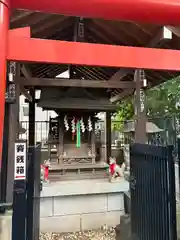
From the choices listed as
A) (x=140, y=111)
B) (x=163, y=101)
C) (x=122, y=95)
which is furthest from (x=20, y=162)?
(x=163, y=101)

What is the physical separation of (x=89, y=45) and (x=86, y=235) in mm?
4301

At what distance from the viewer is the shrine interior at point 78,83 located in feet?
15.5

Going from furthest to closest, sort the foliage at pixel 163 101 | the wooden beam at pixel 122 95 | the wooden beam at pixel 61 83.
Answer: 1. the foliage at pixel 163 101
2. the wooden beam at pixel 122 95
3. the wooden beam at pixel 61 83

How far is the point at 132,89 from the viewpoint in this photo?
5906 millimetres

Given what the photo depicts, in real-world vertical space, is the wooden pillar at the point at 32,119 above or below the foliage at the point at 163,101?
below

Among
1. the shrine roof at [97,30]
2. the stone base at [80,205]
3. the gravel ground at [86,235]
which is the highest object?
the shrine roof at [97,30]

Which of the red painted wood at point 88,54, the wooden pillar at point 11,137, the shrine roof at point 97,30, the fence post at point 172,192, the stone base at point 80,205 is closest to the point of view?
the red painted wood at point 88,54

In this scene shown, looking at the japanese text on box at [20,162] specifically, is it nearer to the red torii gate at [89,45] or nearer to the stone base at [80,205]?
the red torii gate at [89,45]

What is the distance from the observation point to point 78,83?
17.5 feet

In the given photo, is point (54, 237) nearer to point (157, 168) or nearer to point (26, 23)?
point (157, 168)

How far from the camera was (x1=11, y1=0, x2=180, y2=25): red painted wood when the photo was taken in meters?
1.54

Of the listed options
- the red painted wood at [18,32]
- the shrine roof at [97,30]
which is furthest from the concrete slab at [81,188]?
the red painted wood at [18,32]

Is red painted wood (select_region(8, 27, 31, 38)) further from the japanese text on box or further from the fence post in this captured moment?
the japanese text on box

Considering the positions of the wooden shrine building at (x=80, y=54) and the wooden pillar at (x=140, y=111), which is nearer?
the wooden shrine building at (x=80, y=54)
